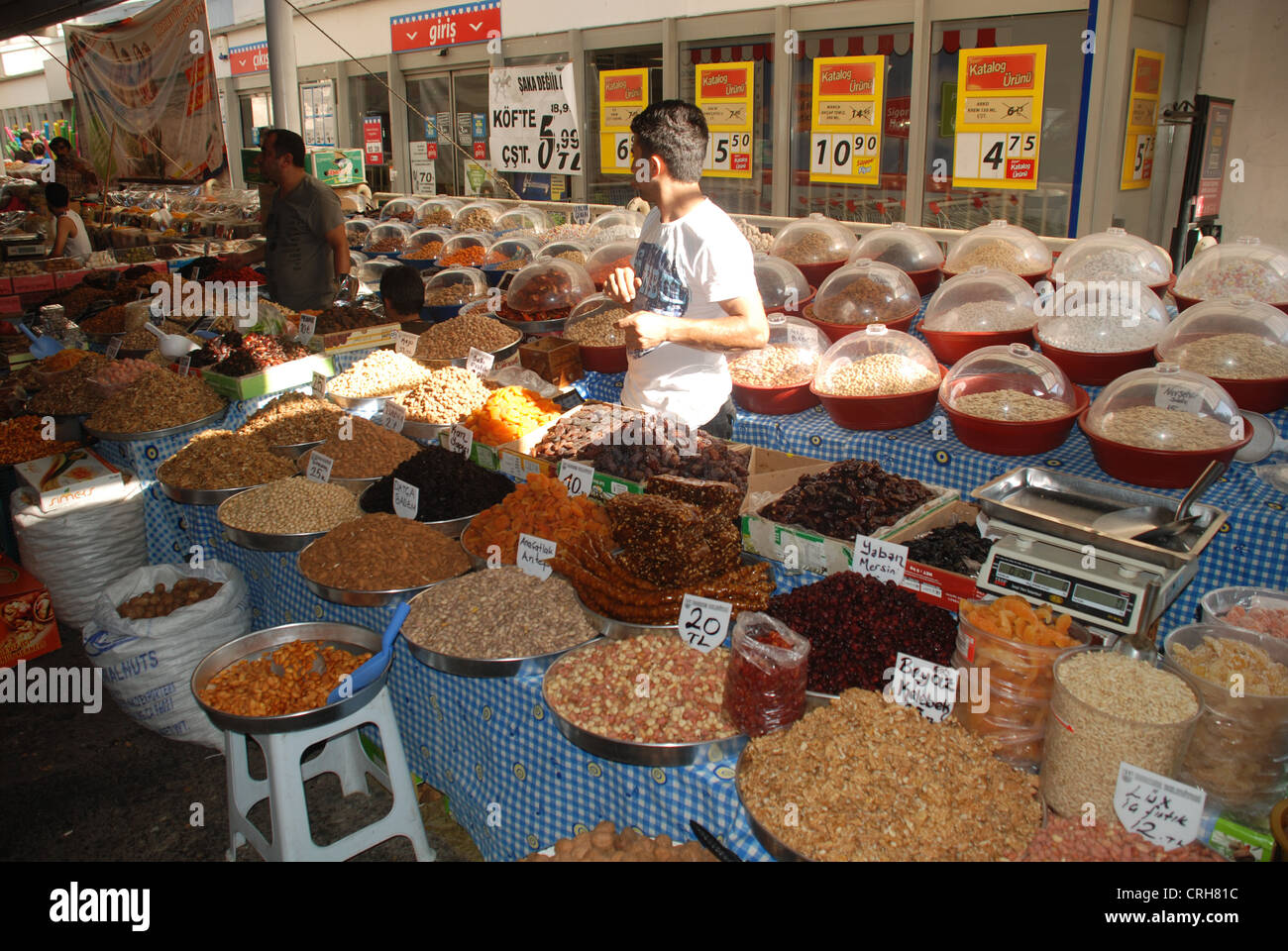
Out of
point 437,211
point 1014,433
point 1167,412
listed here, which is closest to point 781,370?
point 1014,433

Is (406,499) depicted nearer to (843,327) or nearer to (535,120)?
(843,327)

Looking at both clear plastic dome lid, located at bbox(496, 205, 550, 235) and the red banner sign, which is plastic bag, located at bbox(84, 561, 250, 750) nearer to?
clear plastic dome lid, located at bbox(496, 205, 550, 235)

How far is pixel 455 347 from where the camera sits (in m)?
4.91

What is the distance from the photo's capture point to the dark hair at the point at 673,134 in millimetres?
2918

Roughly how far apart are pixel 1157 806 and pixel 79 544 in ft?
15.2

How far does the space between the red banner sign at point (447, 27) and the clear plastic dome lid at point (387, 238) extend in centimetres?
A: 370

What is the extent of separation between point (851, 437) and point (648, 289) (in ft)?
3.38

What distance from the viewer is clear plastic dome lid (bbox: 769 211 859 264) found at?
18.2 feet

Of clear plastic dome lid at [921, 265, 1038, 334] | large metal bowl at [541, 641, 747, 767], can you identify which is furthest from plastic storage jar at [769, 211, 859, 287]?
large metal bowl at [541, 641, 747, 767]

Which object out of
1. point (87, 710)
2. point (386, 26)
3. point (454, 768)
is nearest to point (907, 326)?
point (454, 768)

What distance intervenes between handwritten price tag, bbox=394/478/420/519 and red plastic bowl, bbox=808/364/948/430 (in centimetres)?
165

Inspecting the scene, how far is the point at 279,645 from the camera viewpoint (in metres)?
2.69

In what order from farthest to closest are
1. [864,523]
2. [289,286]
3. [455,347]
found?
[289,286]
[455,347]
[864,523]

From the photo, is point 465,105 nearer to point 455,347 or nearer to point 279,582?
point 455,347
